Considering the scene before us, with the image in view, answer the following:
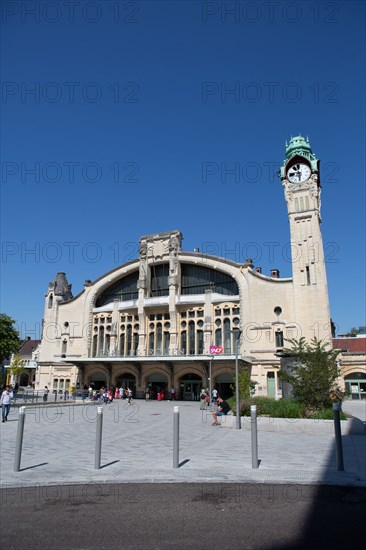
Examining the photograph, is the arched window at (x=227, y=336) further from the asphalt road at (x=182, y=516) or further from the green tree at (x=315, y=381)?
the asphalt road at (x=182, y=516)

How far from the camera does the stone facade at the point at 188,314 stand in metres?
41.6

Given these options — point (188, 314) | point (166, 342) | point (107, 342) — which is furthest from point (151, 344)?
point (107, 342)

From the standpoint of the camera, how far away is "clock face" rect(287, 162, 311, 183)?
4484 cm

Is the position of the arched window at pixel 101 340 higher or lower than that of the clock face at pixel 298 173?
lower

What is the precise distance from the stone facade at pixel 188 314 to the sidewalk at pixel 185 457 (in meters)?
21.9

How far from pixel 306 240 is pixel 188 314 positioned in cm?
1545

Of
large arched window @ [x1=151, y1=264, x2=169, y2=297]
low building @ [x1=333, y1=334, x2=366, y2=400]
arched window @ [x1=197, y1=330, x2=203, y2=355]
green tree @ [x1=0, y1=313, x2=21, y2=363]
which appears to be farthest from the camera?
large arched window @ [x1=151, y1=264, x2=169, y2=297]

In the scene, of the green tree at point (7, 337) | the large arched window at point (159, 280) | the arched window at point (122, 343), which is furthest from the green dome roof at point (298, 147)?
the green tree at point (7, 337)

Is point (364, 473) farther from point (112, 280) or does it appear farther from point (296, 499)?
point (112, 280)

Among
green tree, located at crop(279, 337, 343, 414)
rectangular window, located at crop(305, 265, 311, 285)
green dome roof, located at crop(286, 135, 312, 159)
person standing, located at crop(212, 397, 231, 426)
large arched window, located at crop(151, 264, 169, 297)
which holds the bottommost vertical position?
person standing, located at crop(212, 397, 231, 426)

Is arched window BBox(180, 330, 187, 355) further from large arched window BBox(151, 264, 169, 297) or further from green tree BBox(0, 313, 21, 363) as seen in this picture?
green tree BBox(0, 313, 21, 363)

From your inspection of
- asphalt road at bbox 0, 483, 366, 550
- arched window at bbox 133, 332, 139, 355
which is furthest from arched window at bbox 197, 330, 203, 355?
asphalt road at bbox 0, 483, 366, 550

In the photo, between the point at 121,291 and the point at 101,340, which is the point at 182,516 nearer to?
the point at 101,340

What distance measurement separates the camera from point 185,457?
10422 millimetres
